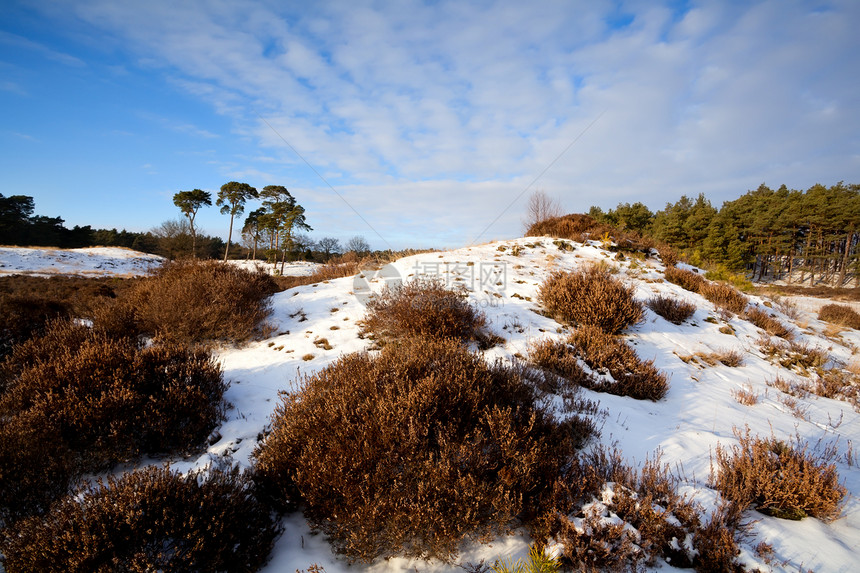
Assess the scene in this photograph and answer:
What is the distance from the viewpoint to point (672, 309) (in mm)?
6914

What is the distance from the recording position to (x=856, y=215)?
26922 millimetres

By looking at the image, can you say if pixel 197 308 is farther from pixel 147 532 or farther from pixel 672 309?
pixel 672 309

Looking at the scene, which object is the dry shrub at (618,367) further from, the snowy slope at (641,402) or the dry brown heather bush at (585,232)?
the dry brown heather bush at (585,232)

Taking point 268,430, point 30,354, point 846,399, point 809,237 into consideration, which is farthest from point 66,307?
point 809,237

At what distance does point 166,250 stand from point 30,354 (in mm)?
34947

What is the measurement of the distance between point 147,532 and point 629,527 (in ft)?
9.40

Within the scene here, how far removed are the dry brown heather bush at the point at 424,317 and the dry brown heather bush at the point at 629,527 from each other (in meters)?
2.68

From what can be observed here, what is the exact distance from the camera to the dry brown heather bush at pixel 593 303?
229 inches

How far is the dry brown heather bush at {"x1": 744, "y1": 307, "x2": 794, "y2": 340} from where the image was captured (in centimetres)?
710

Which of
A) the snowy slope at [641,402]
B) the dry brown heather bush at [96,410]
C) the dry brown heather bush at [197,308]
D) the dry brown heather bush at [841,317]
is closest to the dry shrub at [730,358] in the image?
the snowy slope at [641,402]

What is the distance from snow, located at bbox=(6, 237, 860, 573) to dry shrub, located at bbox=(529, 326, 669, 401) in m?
0.18

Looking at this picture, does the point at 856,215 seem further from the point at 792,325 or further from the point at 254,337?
the point at 254,337

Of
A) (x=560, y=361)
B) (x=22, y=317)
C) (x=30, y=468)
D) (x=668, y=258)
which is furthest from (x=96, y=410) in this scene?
(x=668, y=258)

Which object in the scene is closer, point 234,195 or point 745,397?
point 745,397
